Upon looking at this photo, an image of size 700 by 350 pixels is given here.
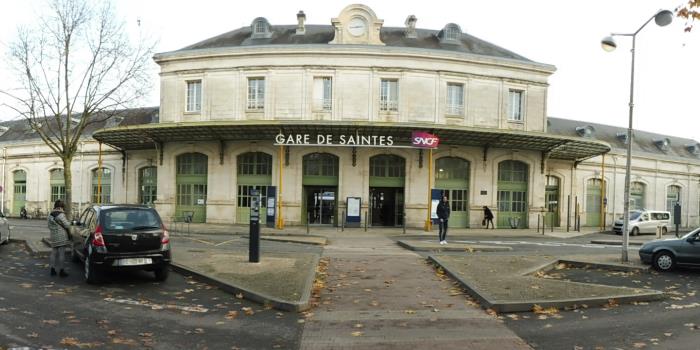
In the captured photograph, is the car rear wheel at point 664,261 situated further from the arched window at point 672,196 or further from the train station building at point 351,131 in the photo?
the arched window at point 672,196

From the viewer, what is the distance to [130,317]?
7.28 metres

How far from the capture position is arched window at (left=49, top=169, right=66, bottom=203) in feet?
127

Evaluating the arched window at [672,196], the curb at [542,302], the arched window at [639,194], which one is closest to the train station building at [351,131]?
the arched window at [639,194]

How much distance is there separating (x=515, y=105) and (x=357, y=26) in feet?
32.8

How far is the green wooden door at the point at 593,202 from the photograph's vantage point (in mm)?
35500

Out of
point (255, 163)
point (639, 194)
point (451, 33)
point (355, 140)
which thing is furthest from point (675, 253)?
point (639, 194)

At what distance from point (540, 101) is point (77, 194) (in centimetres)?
3158

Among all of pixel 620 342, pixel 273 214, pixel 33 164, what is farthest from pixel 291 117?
pixel 33 164

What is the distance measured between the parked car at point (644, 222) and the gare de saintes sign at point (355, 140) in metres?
14.4

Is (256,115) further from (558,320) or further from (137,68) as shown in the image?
(558,320)

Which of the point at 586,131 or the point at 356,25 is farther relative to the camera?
the point at 586,131

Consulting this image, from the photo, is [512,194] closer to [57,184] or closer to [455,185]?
[455,185]

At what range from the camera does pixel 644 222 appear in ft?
103

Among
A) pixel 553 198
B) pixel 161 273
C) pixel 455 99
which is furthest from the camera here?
pixel 553 198
